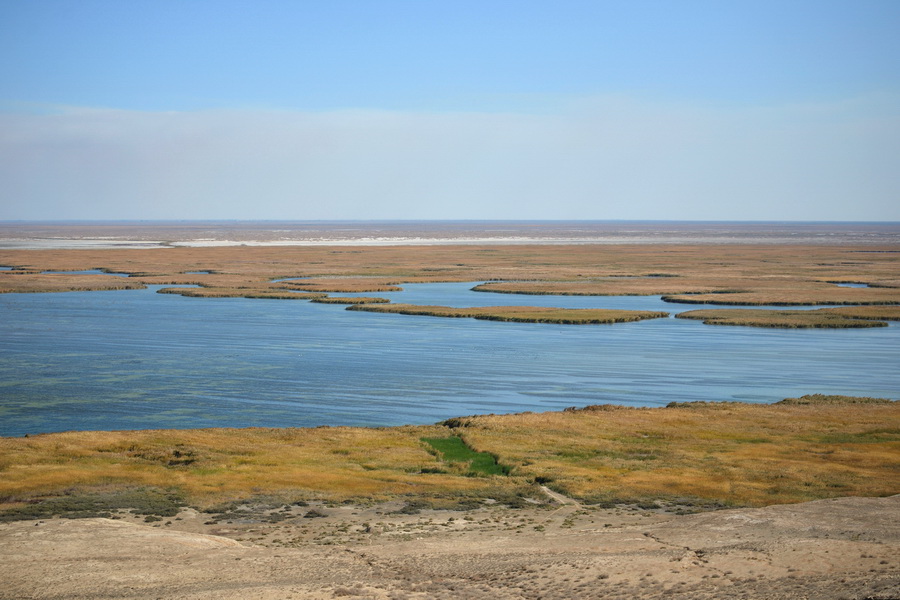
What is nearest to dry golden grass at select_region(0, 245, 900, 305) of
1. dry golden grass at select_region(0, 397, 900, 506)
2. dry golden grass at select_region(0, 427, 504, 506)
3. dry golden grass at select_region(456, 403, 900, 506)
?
dry golden grass at select_region(456, 403, 900, 506)

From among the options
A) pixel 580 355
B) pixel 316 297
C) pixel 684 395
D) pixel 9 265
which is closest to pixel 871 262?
pixel 316 297

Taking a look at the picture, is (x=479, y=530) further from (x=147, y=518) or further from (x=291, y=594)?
(x=147, y=518)

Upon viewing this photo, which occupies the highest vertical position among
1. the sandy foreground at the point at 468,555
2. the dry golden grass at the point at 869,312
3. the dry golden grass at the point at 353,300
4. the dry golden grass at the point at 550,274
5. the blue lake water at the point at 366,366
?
the dry golden grass at the point at 550,274

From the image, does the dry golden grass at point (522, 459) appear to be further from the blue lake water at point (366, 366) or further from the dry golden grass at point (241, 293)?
the dry golden grass at point (241, 293)

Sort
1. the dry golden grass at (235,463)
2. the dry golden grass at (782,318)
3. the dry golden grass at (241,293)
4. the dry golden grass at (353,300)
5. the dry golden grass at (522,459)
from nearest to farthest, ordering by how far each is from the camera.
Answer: the dry golden grass at (235,463) < the dry golden grass at (522,459) < the dry golden grass at (782,318) < the dry golden grass at (353,300) < the dry golden grass at (241,293)

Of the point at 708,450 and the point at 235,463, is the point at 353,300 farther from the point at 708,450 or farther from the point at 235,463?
the point at 708,450

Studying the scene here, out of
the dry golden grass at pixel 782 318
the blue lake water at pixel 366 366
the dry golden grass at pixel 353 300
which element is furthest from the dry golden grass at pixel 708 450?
the dry golden grass at pixel 353 300
